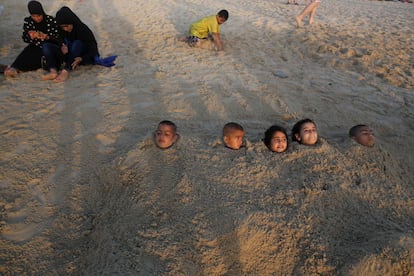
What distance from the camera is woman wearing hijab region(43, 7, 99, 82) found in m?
4.56

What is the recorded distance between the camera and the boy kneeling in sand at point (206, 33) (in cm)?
592

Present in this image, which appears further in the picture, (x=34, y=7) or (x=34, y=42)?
(x=34, y=42)

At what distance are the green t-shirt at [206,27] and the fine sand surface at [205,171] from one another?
26.0 inches

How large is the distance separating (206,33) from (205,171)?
4203 millimetres

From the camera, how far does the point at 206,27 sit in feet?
19.8

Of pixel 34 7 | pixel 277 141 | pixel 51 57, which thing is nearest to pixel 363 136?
pixel 277 141

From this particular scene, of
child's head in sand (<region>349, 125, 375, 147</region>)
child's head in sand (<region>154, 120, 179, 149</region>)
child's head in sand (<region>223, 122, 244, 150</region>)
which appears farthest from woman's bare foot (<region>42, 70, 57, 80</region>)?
child's head in sand (<region>349, 125, 375, 147</region>)

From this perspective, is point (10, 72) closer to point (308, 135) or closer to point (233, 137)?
point (233, 137)

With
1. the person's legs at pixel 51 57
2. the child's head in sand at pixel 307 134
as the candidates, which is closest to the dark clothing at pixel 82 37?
the person's legs at pixel 51 57

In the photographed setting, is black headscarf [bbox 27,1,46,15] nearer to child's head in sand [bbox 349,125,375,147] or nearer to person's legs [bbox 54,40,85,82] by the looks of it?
person's legs [bbox 54,40,85,82]

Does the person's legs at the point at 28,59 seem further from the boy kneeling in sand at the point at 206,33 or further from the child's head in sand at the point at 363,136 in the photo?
the child's head in sand at the point at 363,136

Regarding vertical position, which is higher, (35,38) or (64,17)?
(64,17)

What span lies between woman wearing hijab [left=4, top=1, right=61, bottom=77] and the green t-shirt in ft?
8.45

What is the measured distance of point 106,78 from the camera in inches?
184
